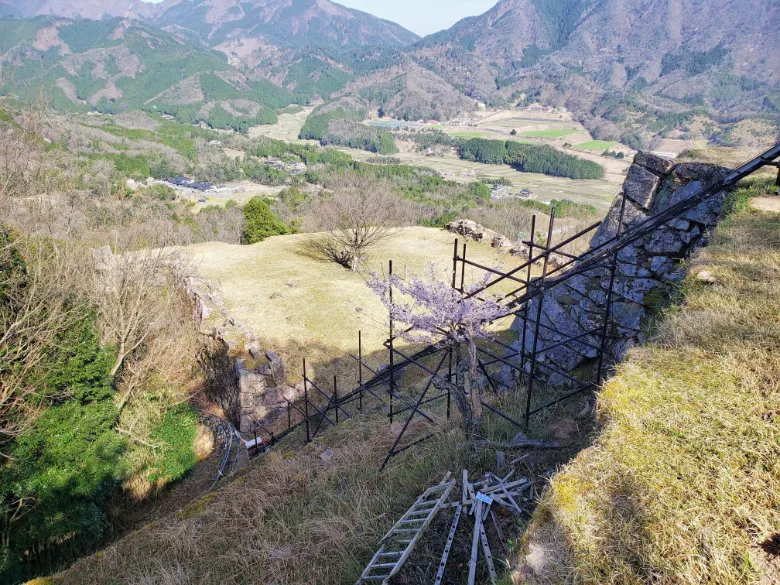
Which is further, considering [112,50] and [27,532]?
[112,50]

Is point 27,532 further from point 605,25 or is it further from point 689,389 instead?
point 605,25

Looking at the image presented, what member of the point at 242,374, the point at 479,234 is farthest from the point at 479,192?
the point at 242,374

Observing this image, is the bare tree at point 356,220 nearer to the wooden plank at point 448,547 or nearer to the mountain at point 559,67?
the wooden plank at point 448,547

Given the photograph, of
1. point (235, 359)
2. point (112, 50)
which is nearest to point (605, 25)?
point (112, 50)

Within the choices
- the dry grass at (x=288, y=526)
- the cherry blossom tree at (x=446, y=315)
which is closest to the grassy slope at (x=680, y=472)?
the cherry blossom tree at (x=446, y=315)

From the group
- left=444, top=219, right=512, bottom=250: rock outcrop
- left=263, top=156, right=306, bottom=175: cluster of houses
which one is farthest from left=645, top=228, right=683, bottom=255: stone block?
left=263, top=156, right=306, bottom=175: cluster of houses

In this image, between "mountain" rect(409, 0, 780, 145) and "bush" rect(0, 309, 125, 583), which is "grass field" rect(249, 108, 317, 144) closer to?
"mountain" rect(409, 0, 780, 145)
